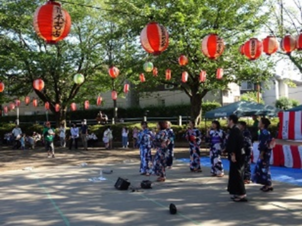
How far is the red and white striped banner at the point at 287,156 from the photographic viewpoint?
11.5 meters

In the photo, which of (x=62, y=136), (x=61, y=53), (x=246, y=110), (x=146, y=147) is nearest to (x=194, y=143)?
(x=146, y=147)

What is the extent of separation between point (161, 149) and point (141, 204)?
9.56 ft

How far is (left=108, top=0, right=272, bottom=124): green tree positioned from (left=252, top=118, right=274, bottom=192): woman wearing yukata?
10413 mm

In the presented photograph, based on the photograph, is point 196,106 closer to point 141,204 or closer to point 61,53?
point 61,53

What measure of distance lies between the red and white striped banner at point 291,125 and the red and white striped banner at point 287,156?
1372 millimetres

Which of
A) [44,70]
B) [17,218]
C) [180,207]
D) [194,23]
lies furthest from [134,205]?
[44,70]

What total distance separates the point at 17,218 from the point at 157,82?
16.0m

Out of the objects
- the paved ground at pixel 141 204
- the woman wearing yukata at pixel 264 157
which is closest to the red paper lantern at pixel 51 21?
the paved ground at pixel 141 204

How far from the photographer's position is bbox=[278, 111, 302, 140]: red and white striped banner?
43.5 ft

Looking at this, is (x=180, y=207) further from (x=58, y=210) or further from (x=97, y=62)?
(x=97, y=62)

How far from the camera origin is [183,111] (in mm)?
31719

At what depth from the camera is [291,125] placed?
1358cm

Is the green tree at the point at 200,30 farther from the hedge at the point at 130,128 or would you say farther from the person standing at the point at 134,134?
the person standing at the point at 134,134

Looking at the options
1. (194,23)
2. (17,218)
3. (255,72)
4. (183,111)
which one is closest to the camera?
(17,218)
